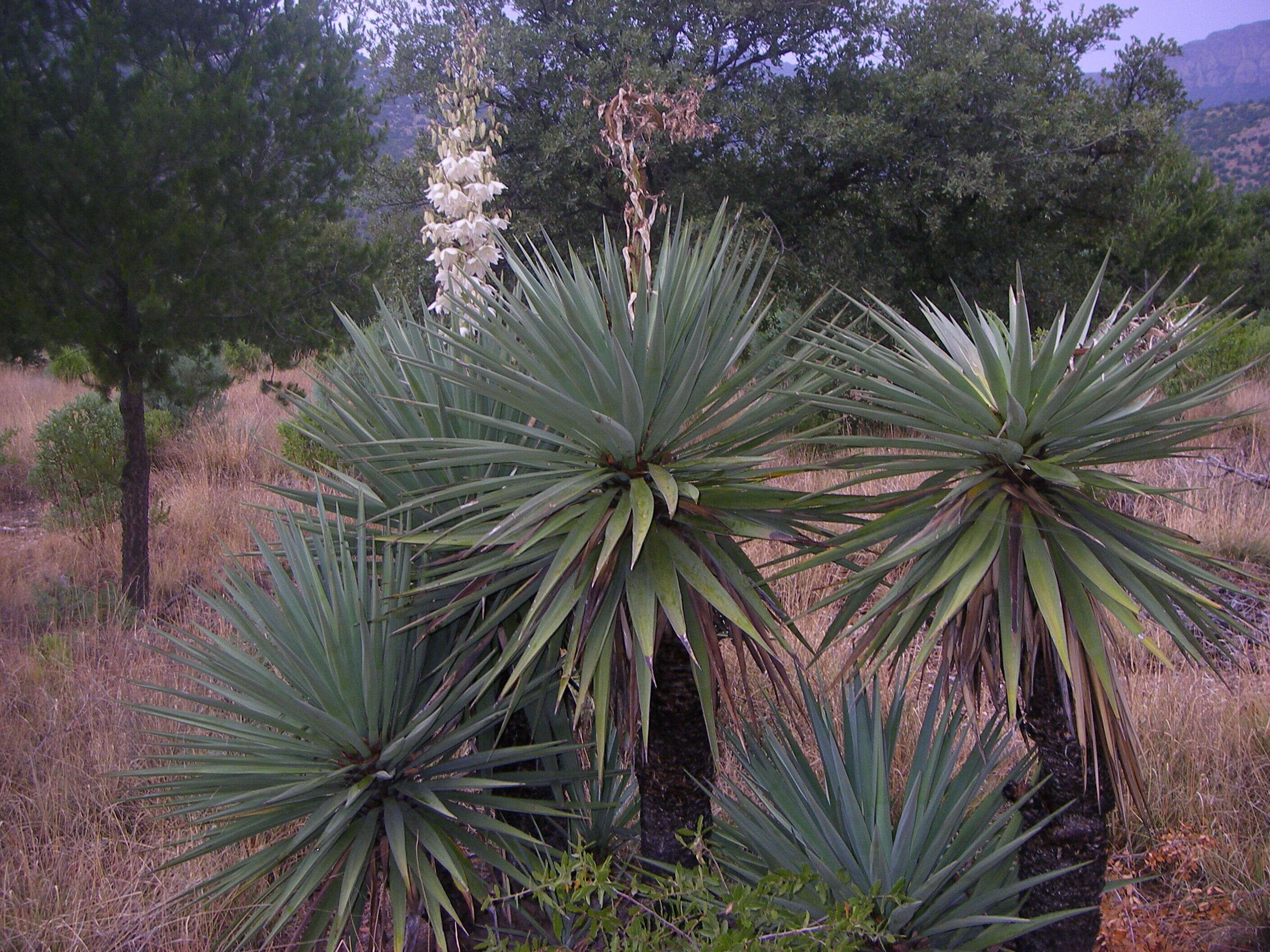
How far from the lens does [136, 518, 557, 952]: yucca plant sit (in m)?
2.03

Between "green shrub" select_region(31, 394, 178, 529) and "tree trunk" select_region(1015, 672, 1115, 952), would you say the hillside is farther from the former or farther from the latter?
"tree trunk" select_region(1015, 672, 1115, 952)

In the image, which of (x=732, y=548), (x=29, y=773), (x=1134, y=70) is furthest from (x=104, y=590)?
(x=1134, y=70)

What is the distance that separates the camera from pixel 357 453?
7.84 feet

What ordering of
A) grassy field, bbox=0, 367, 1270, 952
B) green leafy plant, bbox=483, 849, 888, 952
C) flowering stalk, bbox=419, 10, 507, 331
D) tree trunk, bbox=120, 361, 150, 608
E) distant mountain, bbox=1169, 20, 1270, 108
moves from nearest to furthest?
green leafy plant, bbox=483, 849, 888, 952 → grassy field, bbox=0, 367, 1270, 952 → flowering stalk, bbox=419, 10, 507, 331 → tree trunk, bbox=120, 361, 150, 608 → distant mountain, bbox=1169, 20, 1270, 108

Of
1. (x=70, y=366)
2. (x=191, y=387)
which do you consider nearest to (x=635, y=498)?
(x=191, y=387)

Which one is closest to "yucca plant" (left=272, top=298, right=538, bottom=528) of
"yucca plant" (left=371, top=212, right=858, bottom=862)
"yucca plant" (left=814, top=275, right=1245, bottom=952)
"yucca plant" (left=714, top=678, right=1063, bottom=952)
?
"yucca plant" (left=371, top=212, right=858, bottom=862)

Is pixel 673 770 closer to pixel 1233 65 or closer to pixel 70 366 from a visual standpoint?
pixel 70 366

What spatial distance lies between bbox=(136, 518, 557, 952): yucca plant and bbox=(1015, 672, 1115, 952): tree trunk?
1.19m

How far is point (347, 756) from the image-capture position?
2098mm

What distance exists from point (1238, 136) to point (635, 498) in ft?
149

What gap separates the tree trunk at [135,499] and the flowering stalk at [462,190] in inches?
130

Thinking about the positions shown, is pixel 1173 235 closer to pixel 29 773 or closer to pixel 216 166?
pixel 216 166

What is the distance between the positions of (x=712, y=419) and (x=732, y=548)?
0.32 metres

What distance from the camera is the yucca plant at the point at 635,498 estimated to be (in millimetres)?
1870
